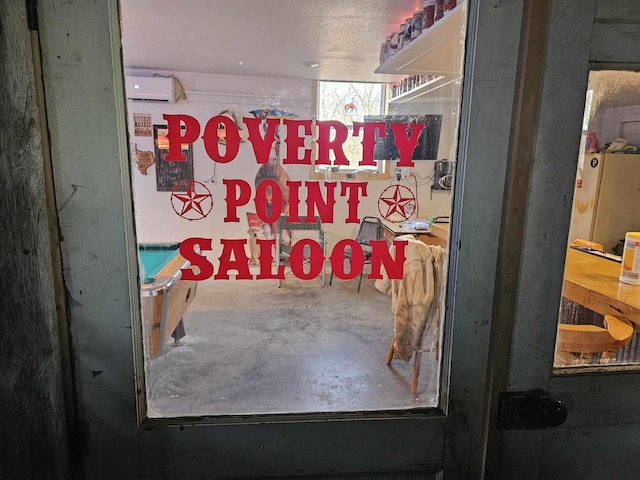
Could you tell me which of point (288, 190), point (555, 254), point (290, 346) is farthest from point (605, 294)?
point (290, 346)

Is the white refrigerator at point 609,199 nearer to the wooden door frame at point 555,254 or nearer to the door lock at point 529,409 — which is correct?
the wooden door frame at point 555,254

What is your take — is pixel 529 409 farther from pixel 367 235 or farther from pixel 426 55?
pixel 426 55

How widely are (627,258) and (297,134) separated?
5.43ft

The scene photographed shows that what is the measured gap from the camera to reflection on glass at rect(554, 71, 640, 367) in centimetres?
99

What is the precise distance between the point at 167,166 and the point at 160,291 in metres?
0.91

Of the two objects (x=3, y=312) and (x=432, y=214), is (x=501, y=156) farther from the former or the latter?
(x=3, y=312)

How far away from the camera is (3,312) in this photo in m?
0.81

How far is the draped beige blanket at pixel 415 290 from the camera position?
1128mm

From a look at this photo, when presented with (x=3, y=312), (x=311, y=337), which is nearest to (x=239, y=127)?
(x=3, y=312)

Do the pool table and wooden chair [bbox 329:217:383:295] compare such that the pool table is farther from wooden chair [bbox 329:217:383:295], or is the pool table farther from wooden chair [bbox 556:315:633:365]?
wooden chair [bbox 556:315:633:365]

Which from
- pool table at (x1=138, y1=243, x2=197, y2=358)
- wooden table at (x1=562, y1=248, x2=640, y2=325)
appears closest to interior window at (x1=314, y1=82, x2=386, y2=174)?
pool table at (x1=138, y1=243, x2=197, y2=358)

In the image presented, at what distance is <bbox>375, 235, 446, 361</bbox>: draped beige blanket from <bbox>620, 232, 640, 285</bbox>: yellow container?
34.9 inches

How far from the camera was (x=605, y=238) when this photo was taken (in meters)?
2.09

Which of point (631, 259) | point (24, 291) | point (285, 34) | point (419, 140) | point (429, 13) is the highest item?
point (285, 34)
